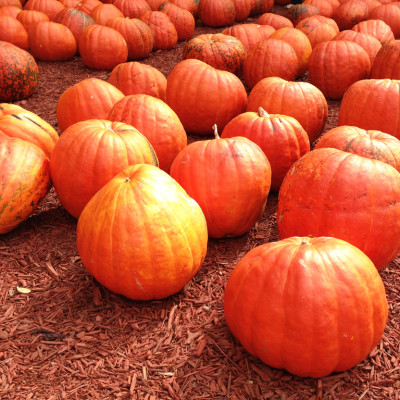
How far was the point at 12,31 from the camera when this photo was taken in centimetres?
628

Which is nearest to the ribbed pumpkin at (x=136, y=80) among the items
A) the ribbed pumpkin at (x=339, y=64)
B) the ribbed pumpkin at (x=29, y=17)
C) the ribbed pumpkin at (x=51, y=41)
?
the ribbed pumpkin at (x=339, y=64)

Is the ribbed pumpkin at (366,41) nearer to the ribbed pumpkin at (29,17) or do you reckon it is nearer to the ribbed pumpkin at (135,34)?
the ribbed pumpkin at (135,34)

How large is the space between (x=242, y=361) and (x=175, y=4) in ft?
23.5

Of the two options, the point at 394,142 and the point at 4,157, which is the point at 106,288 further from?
the point at 394,142

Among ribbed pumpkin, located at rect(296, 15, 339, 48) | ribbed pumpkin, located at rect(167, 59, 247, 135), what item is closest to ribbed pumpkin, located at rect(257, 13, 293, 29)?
ribbed pumpkin, located at rect(296, 15, 339, 48)

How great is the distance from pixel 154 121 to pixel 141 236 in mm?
1390

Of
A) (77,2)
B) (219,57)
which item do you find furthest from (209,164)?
(77,2)

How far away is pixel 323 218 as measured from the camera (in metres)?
2.60

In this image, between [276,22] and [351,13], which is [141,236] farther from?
[351,13]

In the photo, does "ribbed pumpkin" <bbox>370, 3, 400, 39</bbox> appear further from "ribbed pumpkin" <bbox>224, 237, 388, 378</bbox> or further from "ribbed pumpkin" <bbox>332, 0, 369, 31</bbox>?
"ribbed pumpkin" <bbox>224, 237, 388, 378</bbox>

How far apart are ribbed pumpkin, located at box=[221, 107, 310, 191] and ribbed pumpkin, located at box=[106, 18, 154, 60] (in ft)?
11.7

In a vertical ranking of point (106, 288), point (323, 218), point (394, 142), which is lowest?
point (106, 288)

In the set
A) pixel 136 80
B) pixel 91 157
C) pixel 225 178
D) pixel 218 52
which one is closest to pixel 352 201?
pixel 225 178

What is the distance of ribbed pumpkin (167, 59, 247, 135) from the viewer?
442 cm
